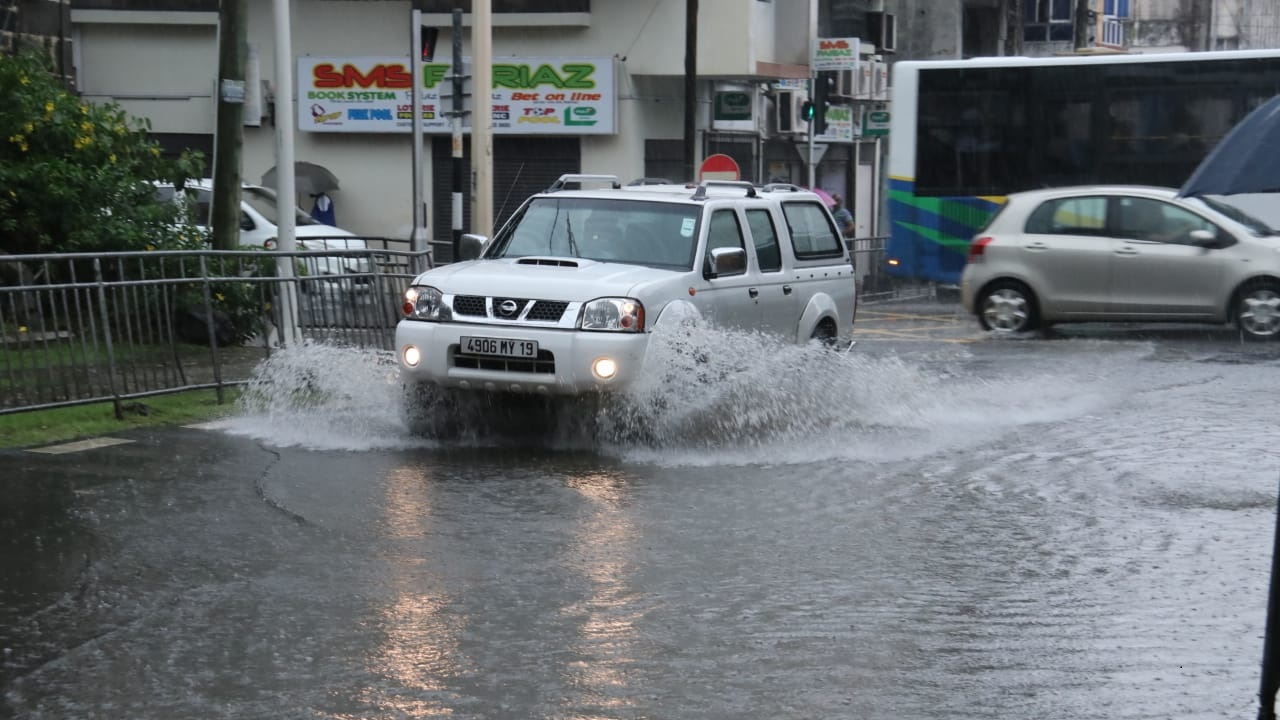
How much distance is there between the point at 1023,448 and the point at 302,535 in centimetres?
502

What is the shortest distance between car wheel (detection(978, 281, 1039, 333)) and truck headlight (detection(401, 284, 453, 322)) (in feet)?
35.3

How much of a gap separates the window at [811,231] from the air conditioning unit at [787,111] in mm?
22741

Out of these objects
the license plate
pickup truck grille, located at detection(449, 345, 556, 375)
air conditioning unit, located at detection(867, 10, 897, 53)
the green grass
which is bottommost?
the green grass

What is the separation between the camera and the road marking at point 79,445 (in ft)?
33.2

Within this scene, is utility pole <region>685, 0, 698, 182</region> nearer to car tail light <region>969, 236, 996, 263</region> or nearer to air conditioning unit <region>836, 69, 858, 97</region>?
air conditioning unit <region>836, 69, 858, 97</region>

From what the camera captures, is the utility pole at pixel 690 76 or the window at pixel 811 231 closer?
the window at pixel 811 231

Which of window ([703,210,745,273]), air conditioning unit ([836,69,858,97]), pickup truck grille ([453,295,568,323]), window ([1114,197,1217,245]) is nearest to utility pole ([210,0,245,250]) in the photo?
window ([703,210,745,273])

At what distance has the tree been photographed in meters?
15.0

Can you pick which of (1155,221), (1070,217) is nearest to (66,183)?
(1070,217)

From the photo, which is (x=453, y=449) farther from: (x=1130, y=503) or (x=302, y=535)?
(x=1130, y=503)

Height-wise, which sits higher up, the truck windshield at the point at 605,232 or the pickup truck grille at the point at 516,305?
the truck windshield at the point at 605,232

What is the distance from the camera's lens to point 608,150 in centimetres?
3241

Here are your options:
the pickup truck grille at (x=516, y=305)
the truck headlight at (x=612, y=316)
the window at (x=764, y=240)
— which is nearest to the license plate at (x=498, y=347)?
the pickup truck grille at (x=516, y=305)

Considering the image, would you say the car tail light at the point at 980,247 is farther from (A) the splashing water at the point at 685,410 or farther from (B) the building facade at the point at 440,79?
(B) the building facade at the point at 440,79
